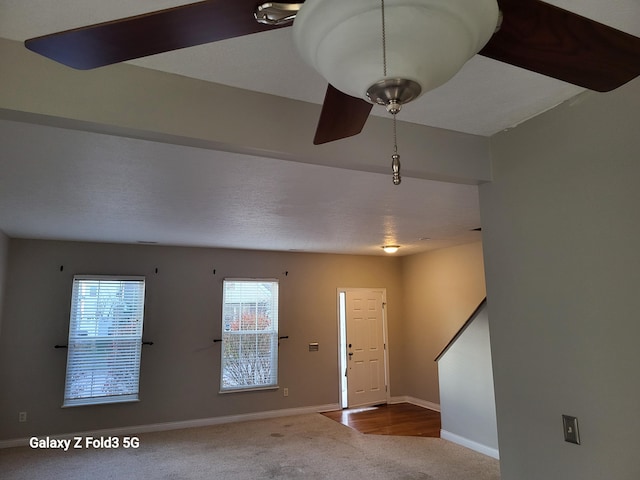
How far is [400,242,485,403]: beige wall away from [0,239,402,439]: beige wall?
28 centimetres

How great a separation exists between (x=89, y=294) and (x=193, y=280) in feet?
4.33

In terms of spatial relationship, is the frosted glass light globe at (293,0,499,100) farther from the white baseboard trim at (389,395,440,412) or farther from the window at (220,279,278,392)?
the white baseboard trim at (389,395,440,412)

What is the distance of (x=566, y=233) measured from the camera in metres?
1.88

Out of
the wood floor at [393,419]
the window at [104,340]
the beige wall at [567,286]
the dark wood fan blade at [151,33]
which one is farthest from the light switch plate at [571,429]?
the window at [104,340]

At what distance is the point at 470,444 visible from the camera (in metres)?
4.74

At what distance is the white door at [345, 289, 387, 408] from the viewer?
22.9 feet

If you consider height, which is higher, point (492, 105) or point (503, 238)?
point (492, 105)

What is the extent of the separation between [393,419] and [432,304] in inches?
72.6

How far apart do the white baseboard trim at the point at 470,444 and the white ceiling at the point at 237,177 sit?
2.39 meters

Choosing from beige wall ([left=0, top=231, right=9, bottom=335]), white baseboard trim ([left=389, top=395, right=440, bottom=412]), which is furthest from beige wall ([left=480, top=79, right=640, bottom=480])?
beige wall ([left=0, top=231, right=9, bottom=335])

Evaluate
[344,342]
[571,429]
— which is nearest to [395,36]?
[571,429]

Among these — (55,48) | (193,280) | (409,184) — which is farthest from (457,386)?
(55,48)

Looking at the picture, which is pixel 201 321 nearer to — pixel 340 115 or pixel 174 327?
pixel 174 327

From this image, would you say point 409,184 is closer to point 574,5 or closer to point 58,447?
point 574,5
